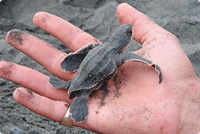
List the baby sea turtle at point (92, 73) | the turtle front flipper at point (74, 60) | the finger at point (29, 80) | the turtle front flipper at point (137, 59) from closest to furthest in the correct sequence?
the turtle front flipper at point (137, 59)
the baby sea turtle at point (92, 73)
the finger at point (29, 80)
the turtle front flipper at point (74, 60)

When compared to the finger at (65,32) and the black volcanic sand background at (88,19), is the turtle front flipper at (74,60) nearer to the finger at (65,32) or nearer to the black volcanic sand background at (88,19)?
the finger at (65,32)

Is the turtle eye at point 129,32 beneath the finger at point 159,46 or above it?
above

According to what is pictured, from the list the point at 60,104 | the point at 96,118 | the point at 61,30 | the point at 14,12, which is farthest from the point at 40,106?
the point at 14,12

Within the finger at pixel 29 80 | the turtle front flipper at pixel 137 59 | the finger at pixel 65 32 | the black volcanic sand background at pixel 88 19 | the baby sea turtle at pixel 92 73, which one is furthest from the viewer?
the black volcanic sand background at pixel 88 19

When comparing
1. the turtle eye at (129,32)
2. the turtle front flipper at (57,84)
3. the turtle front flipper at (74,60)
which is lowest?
the turtle front flipper at (57,84)

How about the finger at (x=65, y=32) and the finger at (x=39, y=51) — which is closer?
the finger at (x=39, y=51)

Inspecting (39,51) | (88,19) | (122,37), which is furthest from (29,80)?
(88,19)

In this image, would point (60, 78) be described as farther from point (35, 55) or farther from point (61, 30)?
point (61, 30)

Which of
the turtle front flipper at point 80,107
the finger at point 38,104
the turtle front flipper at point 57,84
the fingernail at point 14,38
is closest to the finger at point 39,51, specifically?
the fingernail at point 14,38
